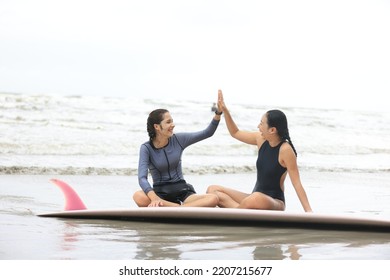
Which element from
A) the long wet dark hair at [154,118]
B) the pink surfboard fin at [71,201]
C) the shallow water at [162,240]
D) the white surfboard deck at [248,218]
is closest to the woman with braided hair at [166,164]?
the long wet dark hair at [154,118]

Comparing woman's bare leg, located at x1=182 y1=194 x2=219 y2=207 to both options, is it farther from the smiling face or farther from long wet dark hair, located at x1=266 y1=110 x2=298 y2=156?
long wet dark hair, located at x1=266 y1=110 x2=298 y2=156

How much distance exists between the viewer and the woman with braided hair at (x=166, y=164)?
482 centimetres

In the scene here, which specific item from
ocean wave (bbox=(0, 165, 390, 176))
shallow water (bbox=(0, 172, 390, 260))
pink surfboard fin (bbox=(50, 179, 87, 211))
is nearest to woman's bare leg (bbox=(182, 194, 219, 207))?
shallow water (bbox=(0, 172, 390, 260))

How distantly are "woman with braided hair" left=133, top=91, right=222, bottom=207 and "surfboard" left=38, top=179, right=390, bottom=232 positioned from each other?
0.16m

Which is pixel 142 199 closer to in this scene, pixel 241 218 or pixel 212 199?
pixel 212 199

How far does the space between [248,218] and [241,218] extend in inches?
1.9

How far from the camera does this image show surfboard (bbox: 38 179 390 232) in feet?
14.5

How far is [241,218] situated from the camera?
4.54m

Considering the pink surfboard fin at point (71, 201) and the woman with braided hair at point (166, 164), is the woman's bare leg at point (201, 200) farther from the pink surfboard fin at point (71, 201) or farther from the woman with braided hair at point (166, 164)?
the pink surfboard fin at point (71, 201)

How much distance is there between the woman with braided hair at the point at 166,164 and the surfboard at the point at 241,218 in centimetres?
16

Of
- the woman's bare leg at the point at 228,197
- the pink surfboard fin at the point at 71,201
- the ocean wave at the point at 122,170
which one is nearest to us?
the woman's bare leg at the point at 228,197

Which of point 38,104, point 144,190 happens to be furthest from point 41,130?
point 144,190

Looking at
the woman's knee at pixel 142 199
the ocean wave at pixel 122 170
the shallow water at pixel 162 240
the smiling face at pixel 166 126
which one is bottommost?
the shallow water at pixel 162 240

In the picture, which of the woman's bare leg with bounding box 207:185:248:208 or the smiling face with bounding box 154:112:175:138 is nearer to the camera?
the smiling face with bounding box 154:112:175:138
